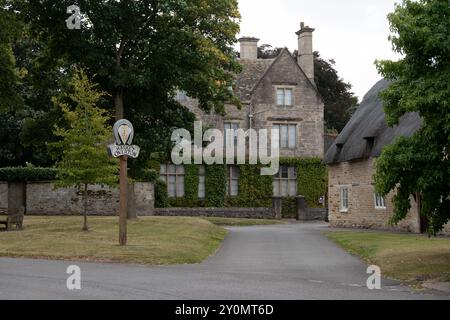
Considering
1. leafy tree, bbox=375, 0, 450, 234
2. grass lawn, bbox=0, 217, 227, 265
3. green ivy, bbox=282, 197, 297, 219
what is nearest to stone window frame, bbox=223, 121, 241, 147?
green ivy, bbox=282, 197, 297, 219

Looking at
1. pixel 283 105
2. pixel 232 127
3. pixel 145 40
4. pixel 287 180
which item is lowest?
pixel 287 180

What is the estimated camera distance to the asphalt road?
38.7ft

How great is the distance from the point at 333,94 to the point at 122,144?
174ft

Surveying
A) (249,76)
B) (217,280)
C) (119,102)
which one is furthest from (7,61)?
(249,76)

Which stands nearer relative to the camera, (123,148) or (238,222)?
(123,148)

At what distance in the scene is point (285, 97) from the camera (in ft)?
173

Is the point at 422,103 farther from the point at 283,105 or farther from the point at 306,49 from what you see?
the point at 306,49

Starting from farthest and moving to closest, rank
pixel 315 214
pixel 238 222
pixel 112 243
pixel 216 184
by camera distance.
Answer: pixel 315 214 < pixel 216 184 < pixel 238 222 < pixel 112 243

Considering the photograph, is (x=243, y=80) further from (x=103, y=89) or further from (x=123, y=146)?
(x=123, y=146)

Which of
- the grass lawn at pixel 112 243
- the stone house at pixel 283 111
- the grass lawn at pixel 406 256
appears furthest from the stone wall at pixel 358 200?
the stone house at pixel 283 111

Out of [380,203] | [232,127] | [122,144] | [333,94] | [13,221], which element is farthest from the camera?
[333,94]

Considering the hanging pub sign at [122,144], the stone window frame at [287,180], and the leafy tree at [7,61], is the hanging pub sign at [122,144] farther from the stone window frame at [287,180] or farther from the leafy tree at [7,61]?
the stone window frame at [287,180]

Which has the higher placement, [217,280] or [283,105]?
[283,105]
